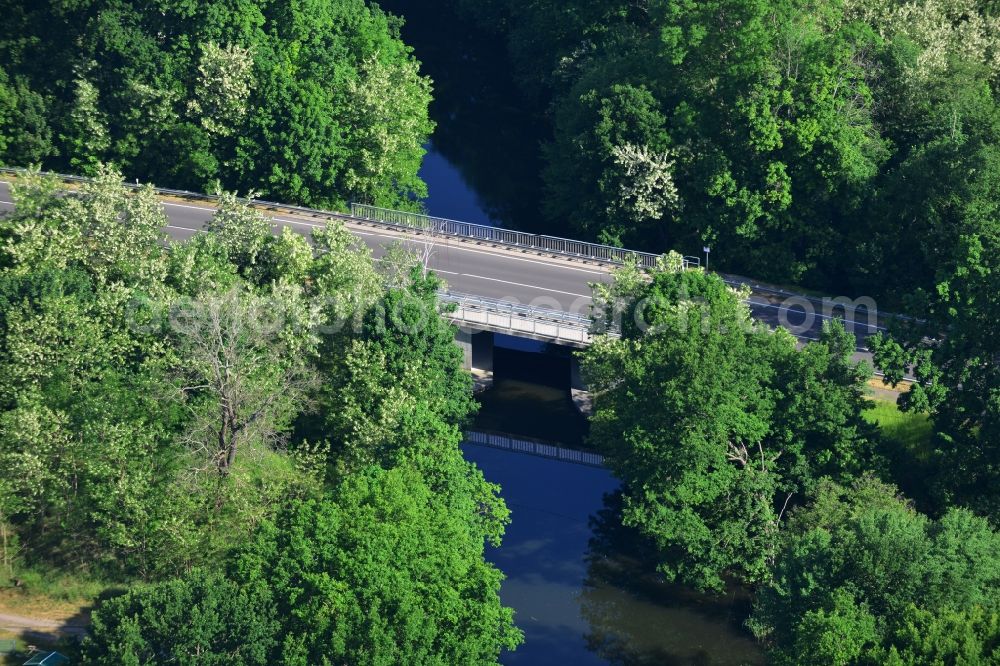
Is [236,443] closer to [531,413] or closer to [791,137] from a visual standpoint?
[531,413]

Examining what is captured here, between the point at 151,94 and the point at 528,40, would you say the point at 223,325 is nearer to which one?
the point at 151,94

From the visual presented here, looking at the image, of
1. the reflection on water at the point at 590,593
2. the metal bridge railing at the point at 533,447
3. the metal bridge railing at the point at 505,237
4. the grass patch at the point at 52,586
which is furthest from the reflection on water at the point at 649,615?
the grass patch at the point at 52,586

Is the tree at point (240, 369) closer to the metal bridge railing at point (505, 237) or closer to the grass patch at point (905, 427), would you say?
the metal bridge railing at point (505, 237)

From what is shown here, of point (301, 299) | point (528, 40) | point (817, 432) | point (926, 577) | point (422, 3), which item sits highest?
point (422, 3)

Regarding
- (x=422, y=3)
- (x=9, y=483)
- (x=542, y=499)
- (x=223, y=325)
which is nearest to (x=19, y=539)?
(x=9, y=483)

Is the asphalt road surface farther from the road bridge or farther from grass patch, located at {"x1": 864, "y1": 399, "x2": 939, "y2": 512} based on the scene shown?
grass patch, located at {"x1": 864, "y1": 399, "x2": 939, "y2": 512}

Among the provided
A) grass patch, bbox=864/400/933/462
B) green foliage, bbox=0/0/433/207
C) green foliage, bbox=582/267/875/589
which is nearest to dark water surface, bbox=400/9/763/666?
green foliage, bbox=582/267/875/589
